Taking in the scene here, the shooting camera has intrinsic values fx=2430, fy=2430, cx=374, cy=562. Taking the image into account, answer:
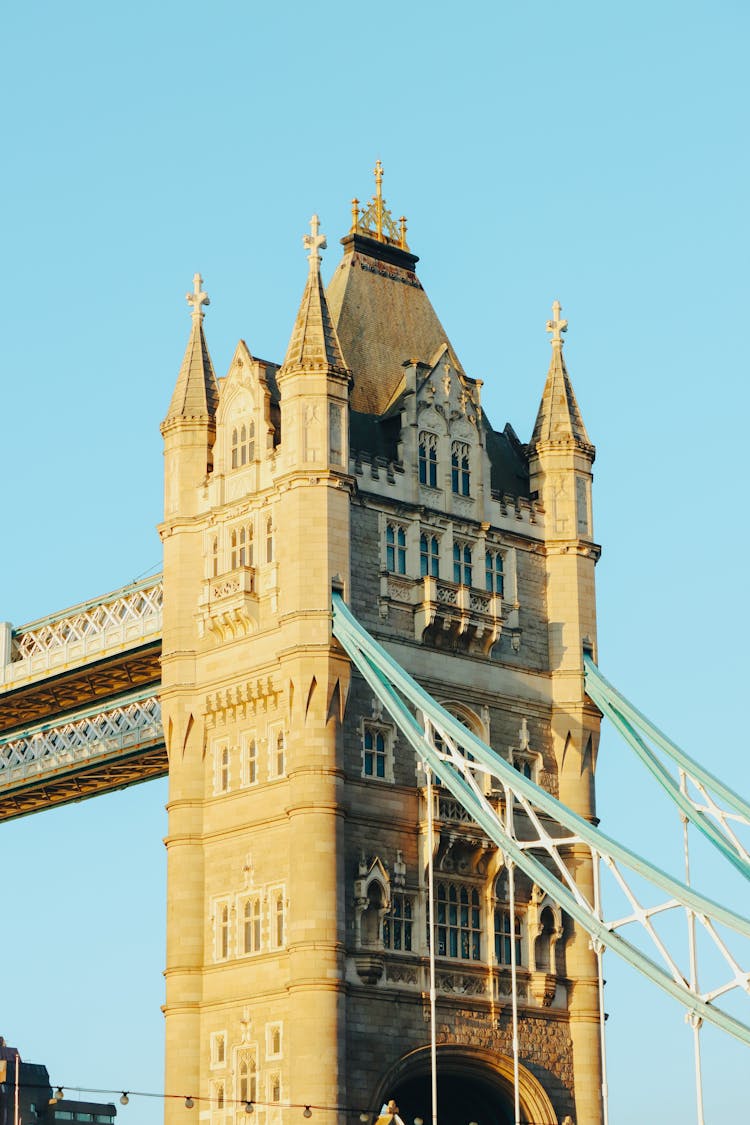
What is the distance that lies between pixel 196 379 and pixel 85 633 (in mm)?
11988

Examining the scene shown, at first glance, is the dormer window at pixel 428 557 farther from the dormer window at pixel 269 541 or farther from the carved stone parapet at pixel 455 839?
the carved stone parapet at pixel 455 839

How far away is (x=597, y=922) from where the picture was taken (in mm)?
64250

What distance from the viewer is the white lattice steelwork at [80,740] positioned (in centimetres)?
8280

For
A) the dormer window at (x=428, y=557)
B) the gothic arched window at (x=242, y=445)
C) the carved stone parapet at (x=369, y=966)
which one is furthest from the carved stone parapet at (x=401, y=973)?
the gothic arched window at (x=242, y=445)

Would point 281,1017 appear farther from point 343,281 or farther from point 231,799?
point 343,281

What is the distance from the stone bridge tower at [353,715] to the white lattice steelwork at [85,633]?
5.21 meters

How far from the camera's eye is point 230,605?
73.3 m

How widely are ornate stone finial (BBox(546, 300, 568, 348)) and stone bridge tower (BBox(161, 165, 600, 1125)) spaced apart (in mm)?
2459

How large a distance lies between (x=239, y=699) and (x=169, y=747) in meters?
3.18

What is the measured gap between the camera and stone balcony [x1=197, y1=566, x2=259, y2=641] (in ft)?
239

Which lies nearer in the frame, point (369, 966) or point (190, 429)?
point (369, 966)

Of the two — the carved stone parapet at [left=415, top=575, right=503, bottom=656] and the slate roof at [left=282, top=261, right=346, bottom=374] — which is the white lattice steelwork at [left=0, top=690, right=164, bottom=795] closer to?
the carved stone parapet at [left=415, top=575, right=503, bottom=656]

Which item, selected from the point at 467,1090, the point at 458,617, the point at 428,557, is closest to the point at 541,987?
the point at 467,1090

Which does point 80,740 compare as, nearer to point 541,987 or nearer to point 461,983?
point 461,983
